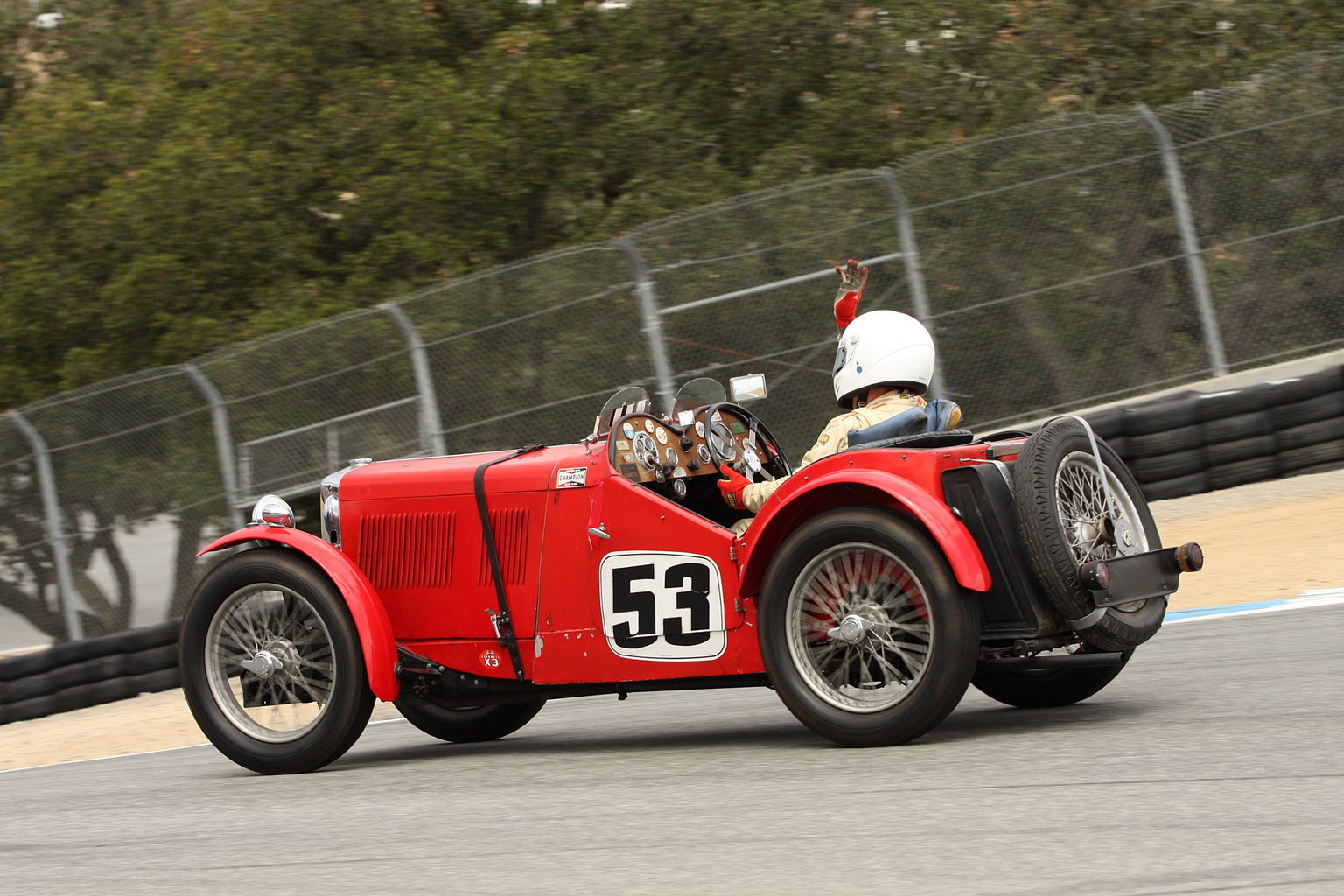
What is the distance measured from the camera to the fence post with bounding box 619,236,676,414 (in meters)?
10.5

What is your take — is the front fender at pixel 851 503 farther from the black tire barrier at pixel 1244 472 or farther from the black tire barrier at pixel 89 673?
the black tire barrier at pixel 89 673

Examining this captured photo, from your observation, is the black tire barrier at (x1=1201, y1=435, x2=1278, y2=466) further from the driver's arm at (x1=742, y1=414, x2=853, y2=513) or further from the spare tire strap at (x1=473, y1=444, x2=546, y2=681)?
the spare tire strap at (x1=473, y1=444, x2=546, y2=681)

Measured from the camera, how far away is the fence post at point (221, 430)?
11.2 metres

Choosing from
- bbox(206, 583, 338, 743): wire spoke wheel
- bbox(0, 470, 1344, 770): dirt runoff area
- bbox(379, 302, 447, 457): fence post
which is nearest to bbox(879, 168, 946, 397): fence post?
bbox(0, 470, 1344, 770): dirt runoff area

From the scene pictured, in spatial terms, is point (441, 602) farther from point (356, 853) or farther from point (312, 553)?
point (356, 853)

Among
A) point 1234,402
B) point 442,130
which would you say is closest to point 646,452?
point 1234,402

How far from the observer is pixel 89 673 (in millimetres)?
10555

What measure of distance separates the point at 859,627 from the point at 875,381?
3.58 ft

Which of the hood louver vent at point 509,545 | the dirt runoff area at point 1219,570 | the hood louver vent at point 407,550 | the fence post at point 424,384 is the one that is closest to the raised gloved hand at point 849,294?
the hood louver vent at point 509,545

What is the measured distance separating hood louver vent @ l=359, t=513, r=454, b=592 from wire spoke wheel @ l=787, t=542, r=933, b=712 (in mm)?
1650

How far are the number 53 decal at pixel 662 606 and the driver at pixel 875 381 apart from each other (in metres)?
0.26

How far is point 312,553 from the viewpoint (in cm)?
560

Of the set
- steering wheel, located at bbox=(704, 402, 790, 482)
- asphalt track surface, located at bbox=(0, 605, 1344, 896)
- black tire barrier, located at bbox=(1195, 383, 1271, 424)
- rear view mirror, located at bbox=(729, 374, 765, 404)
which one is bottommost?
black tire barrier, located at bbox=(1195, 383, 1271, 424)

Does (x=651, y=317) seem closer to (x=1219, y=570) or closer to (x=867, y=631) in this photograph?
(x=1219, y=570)
